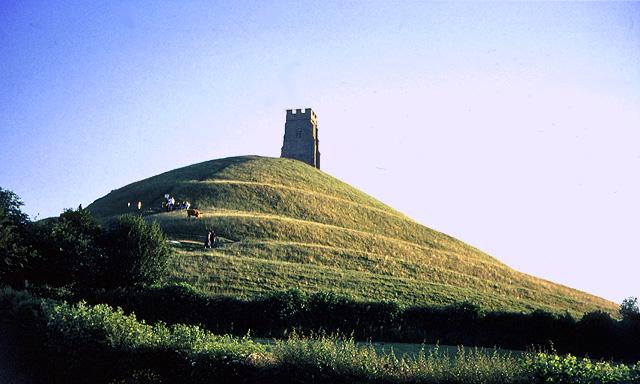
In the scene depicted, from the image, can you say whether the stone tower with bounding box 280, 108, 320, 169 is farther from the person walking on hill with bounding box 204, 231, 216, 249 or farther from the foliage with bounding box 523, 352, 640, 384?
A: the foliage with bounding box 523, 352, 640, 384

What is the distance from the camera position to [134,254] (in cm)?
4425

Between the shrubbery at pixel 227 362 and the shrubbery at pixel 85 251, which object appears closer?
the shrubbery at pixel 227 362

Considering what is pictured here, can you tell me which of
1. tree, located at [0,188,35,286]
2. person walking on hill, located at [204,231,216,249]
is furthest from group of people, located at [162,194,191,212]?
tree, located at [0,188,35,286]

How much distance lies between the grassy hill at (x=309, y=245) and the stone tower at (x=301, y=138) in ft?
52.2

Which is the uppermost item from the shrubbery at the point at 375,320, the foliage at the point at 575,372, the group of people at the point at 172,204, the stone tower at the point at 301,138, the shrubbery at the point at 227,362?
the stone tower at the point at 301,138

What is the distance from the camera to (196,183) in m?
89.3

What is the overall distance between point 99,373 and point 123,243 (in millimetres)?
30642

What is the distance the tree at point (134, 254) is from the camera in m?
43.5

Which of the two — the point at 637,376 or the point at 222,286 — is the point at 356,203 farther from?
the point at 637,376

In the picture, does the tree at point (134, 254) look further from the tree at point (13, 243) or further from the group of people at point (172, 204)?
the group of people at point (172, 204)

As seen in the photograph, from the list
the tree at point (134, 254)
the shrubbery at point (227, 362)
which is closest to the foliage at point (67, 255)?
the tree at point (134, 254)

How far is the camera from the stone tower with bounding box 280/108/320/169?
128 metres

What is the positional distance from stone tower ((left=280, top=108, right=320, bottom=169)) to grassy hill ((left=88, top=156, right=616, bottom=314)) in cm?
1591

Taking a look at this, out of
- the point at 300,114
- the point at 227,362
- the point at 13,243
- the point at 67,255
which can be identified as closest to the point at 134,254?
the point at 67,255
